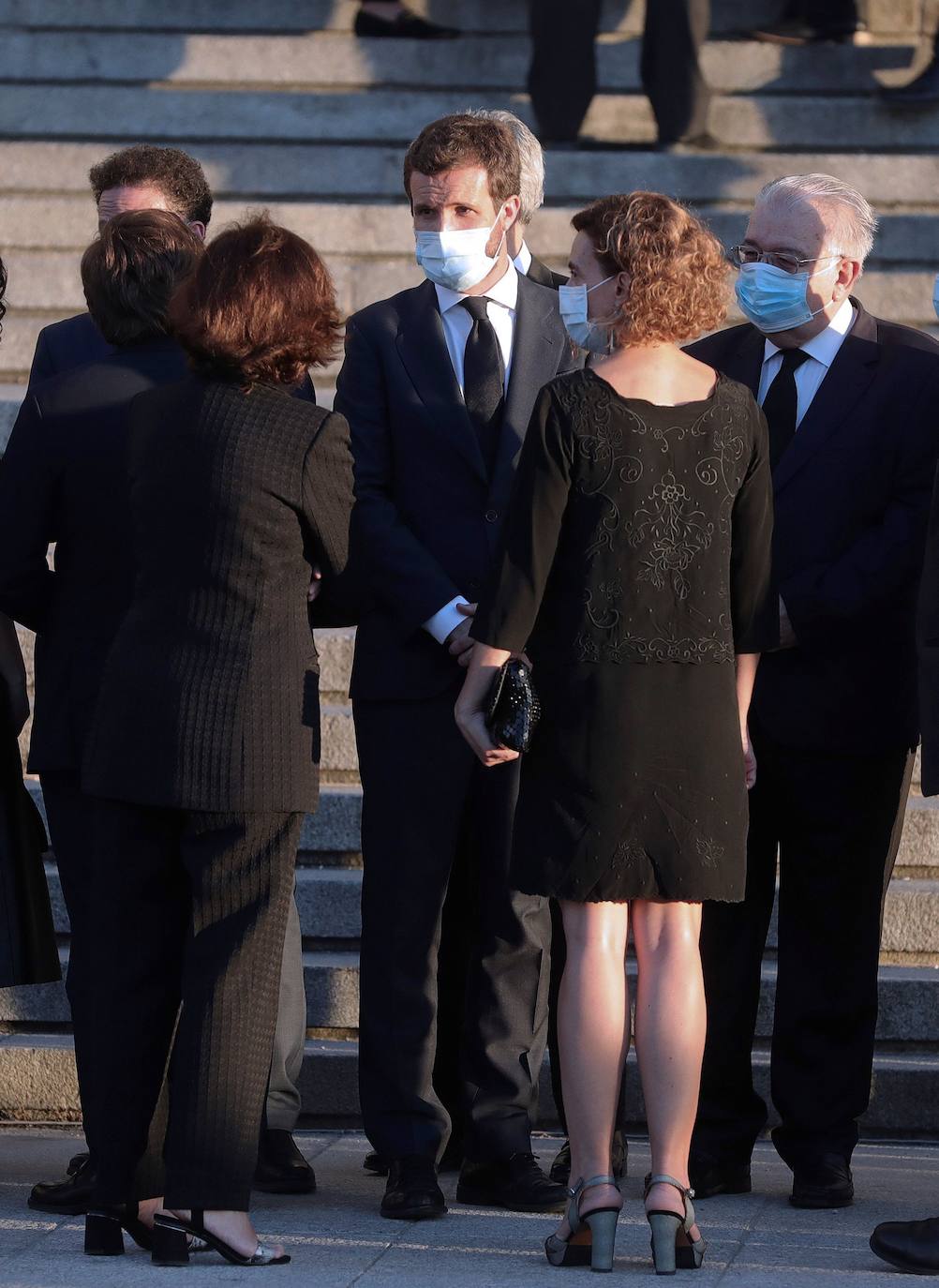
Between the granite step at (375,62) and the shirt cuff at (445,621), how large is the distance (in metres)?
6.61

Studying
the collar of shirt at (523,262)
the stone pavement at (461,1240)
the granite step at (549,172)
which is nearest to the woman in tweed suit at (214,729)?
the stone pavement at (461,1240)

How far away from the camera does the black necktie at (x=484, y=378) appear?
4297mm

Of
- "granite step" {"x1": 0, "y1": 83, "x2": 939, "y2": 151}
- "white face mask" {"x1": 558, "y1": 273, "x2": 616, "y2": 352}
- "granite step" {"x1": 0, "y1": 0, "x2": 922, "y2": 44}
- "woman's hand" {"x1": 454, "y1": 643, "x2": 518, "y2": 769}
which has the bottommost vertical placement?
"woman's hand" {"x1": 454, "y1": 643, "x2": 518, "y2": 769}

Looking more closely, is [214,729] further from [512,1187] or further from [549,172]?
[549,172]

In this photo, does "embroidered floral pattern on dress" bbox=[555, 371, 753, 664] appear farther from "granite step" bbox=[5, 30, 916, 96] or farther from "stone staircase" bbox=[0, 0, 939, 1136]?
"granite step" bbox=[5, 30, 916, 96]

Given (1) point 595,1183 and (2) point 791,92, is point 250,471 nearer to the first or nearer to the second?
(1) point 595,1183

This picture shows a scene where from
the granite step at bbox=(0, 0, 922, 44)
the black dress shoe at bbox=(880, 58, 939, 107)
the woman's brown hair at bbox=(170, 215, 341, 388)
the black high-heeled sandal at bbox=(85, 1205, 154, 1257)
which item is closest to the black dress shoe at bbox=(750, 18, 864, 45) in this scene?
the granite step at bbox=(0, 0, 922, 44)

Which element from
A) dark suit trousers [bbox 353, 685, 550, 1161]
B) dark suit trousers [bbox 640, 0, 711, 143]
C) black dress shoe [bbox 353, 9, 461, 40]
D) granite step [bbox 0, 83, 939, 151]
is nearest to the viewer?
dark suit trousers [bbox 353, 685, 550, 1161]

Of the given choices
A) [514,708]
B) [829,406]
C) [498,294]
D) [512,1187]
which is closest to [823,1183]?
[512,1187]

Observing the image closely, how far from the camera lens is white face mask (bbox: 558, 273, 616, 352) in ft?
12.6

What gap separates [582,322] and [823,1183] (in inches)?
72.5

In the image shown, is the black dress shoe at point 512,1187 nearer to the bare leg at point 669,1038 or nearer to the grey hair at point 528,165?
the bare leg at point 669,1038

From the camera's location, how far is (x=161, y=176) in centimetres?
481

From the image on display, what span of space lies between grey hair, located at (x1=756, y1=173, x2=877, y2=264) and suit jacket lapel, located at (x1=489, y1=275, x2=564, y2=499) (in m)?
0.53
